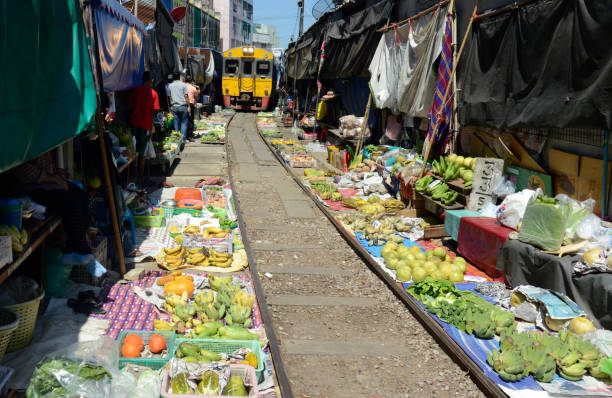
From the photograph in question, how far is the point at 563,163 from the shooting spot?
7543 millimetres

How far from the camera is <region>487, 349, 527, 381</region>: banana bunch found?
14.9 ft

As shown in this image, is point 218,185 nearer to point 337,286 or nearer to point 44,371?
point 337,286

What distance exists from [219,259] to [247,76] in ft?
88.6

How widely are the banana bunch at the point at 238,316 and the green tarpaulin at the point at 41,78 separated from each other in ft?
7.75

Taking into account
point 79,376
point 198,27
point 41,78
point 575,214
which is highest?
point 198,27

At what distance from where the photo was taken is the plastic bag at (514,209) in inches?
283

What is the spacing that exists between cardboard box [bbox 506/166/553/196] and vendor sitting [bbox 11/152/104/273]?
20.6 feet

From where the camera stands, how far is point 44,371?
3590 millimetres

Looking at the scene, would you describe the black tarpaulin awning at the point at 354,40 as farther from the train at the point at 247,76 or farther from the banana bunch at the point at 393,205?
the train at the point at 247,76

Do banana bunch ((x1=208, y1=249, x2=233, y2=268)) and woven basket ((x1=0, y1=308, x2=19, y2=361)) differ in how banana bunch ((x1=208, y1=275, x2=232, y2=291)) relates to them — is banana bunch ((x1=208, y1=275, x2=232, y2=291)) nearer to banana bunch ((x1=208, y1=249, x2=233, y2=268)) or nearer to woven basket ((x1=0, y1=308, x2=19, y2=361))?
banana bunch ((x1=208, y1=249, x2=233, y2=268))

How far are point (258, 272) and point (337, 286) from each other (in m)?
1.12

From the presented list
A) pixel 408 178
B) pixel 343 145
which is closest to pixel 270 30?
pixel 343 145

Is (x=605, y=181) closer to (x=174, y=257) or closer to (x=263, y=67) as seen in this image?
(x=174, y=257)

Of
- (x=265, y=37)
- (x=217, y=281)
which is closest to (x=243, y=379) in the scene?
(x=217, y=281)
